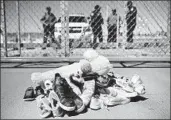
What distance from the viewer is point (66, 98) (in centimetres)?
176

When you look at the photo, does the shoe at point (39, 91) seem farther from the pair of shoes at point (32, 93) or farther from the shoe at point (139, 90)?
the shoe at point (139, 90)

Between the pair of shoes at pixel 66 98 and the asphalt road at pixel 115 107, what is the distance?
8 centimetres

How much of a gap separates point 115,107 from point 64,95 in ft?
1.70

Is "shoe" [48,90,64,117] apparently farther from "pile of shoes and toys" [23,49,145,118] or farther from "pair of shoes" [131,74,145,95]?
"pair of shoes" [131,74,145,95]

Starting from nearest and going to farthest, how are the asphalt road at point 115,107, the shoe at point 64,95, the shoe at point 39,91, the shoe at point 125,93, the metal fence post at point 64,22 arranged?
1. the shoe at point 64,95
2. the asphalt road at point 115,107
3. the shoe at point 125,93
4. the shoe at point 39,91
5. the metal fence post at point 64,22

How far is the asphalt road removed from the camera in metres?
1.83

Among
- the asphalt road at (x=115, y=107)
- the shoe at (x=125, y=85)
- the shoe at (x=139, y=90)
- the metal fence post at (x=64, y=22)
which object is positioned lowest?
the asphalt road at (x=115, y=107)

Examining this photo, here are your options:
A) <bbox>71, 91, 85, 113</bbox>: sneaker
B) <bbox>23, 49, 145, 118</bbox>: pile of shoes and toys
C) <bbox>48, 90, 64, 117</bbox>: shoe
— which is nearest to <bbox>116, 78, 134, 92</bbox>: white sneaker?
<bbox>23, 49, 145, 118</bbox>: pile of shoes and toys

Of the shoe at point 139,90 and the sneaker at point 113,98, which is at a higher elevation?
the shoe at point 139,90

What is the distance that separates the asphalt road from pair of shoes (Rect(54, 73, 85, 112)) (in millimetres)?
85

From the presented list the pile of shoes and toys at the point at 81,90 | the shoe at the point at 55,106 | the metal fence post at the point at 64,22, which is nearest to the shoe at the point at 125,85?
the pile of shoes and toys at the point at 81,90

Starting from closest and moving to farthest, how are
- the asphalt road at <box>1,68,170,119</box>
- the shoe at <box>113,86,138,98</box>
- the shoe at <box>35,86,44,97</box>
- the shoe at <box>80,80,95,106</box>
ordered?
the asphalt road at <box>1,68,170,119</box>, the shoe at <box>80,80,95,106</box>, the shoe at <box>113,86,138,98</box>, the shoe at <box>35,86,44,97</box>

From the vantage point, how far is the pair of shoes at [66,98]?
5.68 feet

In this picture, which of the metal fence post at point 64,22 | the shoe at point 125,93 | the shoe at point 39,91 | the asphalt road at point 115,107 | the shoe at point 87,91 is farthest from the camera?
the metal fence post at point 64,22
